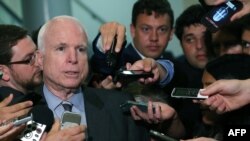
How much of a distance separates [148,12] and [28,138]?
1.63 metres

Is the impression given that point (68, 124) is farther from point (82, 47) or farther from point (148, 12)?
point (148, 12)

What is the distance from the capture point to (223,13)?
184 centimetres

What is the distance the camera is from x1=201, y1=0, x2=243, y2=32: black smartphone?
1.84m

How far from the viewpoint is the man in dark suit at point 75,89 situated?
1.78 meters

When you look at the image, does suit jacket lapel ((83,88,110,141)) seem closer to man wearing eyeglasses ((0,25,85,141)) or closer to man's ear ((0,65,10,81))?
man wearing eyeglasses ((0,25,85,141))

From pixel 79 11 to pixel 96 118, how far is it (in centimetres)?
207

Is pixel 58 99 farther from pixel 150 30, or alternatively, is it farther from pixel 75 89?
pixel 150 30

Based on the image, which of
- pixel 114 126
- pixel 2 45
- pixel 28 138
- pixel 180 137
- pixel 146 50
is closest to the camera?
pixel 28 138

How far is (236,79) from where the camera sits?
159 cm

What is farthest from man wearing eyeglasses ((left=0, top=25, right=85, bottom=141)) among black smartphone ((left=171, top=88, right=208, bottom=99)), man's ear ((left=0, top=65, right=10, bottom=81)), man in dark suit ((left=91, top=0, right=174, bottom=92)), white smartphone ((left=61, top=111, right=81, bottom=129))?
black smartphone ((left=171, top=88, right=208, bottom=99))

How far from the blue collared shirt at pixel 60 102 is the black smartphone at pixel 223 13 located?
2.12 ft

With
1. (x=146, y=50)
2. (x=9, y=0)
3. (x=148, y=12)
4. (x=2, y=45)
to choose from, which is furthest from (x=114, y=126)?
(x=9, y=0)

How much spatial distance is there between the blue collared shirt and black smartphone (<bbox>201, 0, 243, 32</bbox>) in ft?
2.12

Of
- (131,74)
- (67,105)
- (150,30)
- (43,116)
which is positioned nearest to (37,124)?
(43,116)
